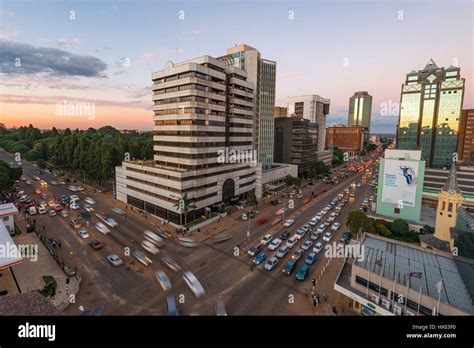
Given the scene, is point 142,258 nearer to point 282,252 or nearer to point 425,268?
point 282,252

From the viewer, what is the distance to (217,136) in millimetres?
54000

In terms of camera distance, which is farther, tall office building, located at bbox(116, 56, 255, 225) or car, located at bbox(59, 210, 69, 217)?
car, located at bbox(59, 210, 69, 217)

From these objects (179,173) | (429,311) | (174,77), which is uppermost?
(174,77)

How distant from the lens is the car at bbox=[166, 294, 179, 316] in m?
23.6

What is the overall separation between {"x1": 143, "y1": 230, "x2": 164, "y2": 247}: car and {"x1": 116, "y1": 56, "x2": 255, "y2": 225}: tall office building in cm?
586

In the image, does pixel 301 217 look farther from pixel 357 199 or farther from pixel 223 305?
pixel 223 305

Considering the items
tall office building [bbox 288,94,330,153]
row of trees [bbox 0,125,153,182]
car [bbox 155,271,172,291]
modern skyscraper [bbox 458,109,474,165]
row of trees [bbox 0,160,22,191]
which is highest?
tall office building [bbox 288,94,330,153]

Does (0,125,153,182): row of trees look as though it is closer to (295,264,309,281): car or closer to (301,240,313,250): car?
(301,240,313,250): car

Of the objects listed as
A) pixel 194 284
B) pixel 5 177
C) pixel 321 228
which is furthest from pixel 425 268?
pixel 5 177

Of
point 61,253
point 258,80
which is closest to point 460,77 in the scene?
point 258,80

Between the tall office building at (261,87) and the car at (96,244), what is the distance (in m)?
61.4

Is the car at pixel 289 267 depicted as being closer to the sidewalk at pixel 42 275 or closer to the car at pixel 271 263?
the car at pixel 271 263

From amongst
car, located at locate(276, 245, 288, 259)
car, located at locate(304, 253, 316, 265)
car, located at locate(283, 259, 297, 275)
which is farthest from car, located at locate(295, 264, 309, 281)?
car, located at locate(276, 245, 288, 259)

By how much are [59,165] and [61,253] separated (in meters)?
84.5
